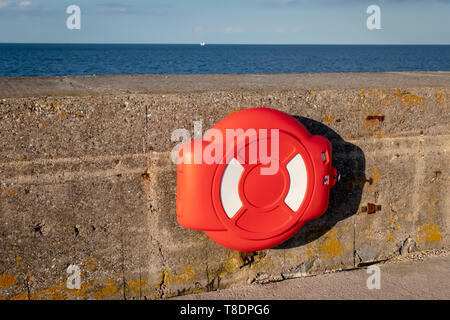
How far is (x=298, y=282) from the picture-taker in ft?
7.36

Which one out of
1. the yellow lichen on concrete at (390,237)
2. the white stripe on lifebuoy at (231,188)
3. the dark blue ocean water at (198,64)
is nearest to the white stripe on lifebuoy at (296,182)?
the white stripe on lifebuoy at (231,188)

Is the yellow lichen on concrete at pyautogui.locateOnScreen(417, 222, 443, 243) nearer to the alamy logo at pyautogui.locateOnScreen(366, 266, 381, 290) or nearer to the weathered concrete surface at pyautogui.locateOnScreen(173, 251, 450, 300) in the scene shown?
the weathered concrete surface at pyautogui.locateOnScreen(173, 251, 450, 300)

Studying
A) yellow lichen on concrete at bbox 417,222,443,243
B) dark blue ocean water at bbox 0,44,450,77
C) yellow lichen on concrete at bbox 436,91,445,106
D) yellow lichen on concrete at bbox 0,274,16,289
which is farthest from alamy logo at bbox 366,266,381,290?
dark blue ocean water at bbox 0,44,450,77

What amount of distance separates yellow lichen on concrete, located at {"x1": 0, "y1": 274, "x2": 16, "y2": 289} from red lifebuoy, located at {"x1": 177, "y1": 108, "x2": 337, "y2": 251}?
732 mm

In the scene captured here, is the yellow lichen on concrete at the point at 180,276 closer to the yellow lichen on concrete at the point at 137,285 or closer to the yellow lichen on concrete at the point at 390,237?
the yellow lichen on concrete at the point at 137,285

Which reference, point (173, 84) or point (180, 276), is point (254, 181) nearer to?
point (180, 276)

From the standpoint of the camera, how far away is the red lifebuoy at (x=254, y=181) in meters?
1.81

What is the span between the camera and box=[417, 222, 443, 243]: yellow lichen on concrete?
250 centimetres

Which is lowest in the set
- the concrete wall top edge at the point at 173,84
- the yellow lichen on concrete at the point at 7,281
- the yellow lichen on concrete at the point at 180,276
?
the yellow lichen on concrete at the point at 180,276

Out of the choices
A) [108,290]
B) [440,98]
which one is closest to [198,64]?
[440,98]

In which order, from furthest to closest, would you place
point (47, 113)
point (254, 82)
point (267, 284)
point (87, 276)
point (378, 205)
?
point (254, 82) → point (378, 205) → point (267, 284) → point (87, 276) → point (47, 113)

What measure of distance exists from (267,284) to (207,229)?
0.53 m
